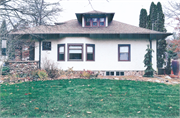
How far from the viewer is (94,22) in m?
12.6

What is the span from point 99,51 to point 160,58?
7.58 meters

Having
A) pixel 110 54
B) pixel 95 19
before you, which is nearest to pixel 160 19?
pixel 95 19

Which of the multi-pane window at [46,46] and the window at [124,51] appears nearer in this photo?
the window at [124,51]

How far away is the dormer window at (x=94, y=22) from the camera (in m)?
12.5

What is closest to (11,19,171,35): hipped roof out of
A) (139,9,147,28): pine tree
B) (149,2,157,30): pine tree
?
(149,2,157,30): pine tree

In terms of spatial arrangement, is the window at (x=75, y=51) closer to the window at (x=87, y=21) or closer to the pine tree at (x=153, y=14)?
the window at (x=87, y=21)

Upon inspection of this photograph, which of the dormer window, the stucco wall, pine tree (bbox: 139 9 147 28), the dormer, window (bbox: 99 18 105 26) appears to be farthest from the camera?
pine tree (bbox: 139 9 147 28)

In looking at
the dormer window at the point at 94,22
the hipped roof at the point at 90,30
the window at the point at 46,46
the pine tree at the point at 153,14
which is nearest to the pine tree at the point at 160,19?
the pine tree at the point at 153,14

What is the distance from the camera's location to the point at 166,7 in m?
16.2

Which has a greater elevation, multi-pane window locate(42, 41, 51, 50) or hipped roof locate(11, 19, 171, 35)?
hipped roof locate(11, 19, 171, 35)

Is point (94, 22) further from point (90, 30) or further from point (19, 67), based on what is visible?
point (19, 67)

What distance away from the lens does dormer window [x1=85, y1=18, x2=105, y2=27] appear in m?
12.5

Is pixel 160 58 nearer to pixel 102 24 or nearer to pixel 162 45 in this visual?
pixel 162 45

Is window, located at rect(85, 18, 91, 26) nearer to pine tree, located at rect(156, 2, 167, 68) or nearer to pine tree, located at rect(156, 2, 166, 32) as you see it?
pine tree, located at rect(156, 2, 167, 68)
